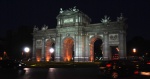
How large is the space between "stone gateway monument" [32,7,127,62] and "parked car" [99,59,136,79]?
4061cm

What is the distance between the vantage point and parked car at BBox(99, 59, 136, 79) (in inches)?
859

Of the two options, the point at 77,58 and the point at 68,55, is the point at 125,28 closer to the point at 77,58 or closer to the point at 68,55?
the point at 77,58

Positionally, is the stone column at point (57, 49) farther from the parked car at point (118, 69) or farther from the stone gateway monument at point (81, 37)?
the parked car at point (118, 69)

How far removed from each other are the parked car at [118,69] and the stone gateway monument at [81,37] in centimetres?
4061

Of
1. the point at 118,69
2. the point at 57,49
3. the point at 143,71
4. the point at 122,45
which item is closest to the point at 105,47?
the point at 122,45

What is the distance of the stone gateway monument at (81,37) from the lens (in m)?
63.5

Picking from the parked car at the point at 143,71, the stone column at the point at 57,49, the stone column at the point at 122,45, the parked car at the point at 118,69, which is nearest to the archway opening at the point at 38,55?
the stone column at the point at 57,49

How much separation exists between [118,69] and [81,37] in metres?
46.9

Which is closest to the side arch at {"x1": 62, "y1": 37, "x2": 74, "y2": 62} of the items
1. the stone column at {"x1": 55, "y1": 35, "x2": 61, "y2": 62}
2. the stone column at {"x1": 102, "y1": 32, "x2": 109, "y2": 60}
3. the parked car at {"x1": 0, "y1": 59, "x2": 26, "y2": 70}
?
the stone column at {"x1": 55, "y1": 35, "x2": 61, "y2": 62}

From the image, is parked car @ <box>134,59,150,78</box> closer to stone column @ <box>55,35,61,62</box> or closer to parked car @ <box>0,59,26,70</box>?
parked car @ <box>0,59,26,70</box>

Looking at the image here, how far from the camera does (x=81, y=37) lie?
2697 inches

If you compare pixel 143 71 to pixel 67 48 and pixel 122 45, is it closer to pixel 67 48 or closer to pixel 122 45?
pixel 122 45

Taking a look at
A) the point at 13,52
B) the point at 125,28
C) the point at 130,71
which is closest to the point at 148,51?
the point at 125,28

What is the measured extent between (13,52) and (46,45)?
904 inches
